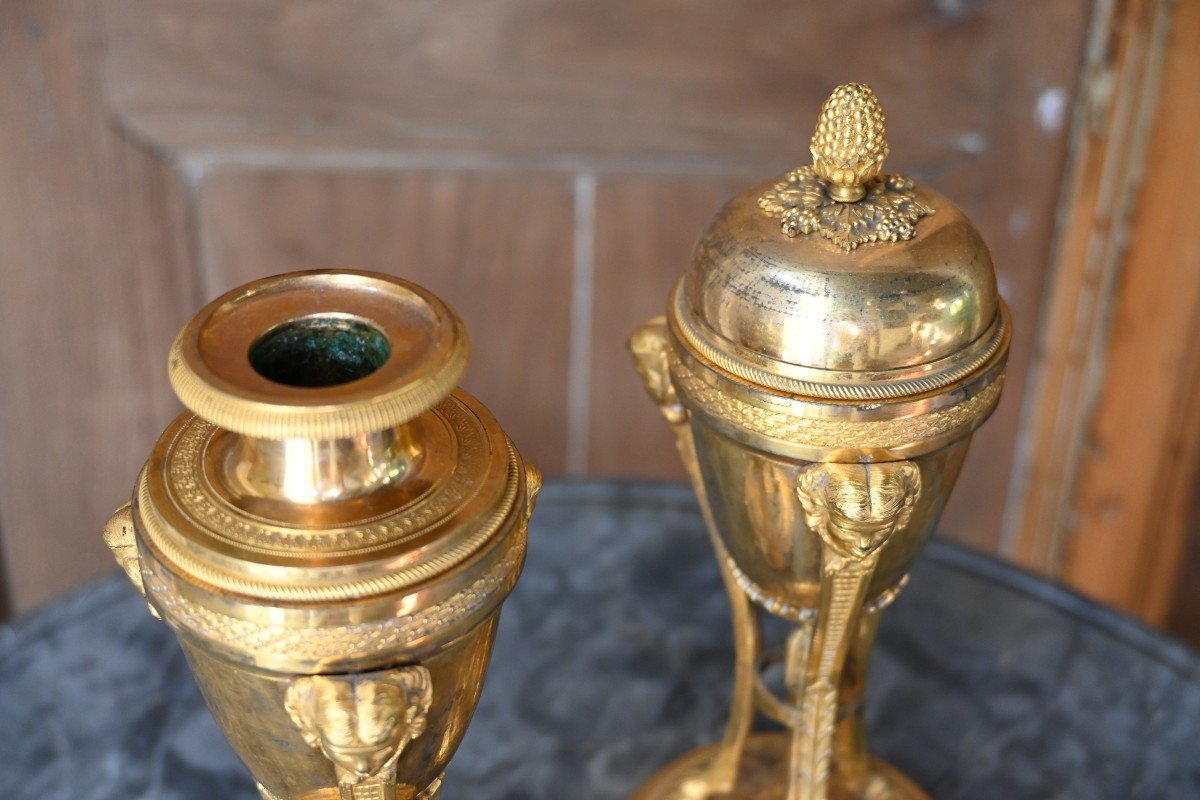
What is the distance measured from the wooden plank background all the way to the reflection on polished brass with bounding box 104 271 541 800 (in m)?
0.72

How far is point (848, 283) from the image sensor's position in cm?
66

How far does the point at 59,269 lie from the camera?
141 cm

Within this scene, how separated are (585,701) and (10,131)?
2.78 ft

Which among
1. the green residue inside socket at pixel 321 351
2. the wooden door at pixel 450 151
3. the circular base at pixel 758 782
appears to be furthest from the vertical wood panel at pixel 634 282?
the green residue inside socket at pixel 321 351

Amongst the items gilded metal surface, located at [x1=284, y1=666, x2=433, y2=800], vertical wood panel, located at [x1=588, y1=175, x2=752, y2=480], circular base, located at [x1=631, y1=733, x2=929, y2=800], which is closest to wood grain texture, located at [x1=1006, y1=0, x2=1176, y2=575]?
vertical wood panel, located at [x1=588, y1=175, x2=752, y2=480]

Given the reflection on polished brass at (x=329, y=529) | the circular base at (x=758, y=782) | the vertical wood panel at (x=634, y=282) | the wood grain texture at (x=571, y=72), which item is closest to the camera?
the reflection on polished brass at (x=329, y=529)

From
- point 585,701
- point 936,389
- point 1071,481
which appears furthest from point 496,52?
point 1071,481

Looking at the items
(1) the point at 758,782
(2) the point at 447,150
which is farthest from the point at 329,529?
(2) the point at 447,150

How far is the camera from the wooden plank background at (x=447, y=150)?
1301 millimetres

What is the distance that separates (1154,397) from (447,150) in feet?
2.91

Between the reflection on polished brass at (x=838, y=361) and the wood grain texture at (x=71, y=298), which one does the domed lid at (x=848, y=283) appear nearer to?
the reflection on polished brass at (x=838, y=361)

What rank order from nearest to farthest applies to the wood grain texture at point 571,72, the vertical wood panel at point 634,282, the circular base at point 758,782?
the circular base at point 758,782 < the wood grain texture at point 571,72 < the vertical wood panel at point 634,282

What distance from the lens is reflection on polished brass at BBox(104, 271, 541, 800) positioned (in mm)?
579

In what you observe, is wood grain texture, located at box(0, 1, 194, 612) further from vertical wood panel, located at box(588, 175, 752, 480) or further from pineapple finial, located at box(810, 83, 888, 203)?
pineapple finial, located at box(810, 83, 888, 203)
